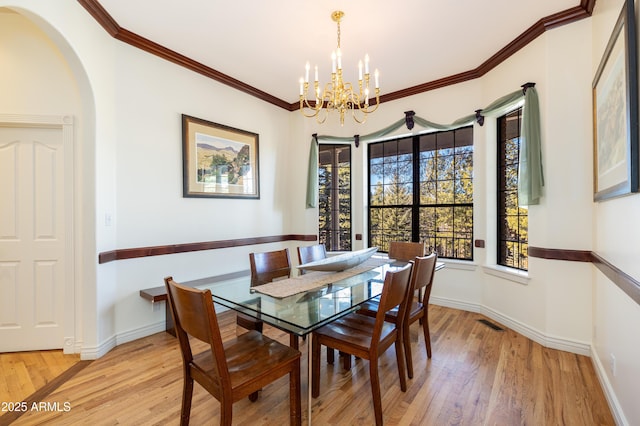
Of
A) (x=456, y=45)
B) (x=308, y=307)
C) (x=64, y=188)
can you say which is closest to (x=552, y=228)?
(x=456, y=45)

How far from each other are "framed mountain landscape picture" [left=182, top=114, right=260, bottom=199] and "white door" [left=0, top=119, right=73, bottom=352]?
1041 millimetres

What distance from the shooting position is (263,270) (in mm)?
2463

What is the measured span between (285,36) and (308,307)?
2.49m

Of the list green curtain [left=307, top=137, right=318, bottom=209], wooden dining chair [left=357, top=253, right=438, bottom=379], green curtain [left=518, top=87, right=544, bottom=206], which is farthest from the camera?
green curtain [left=307, top=137, right=318, bottom=209]

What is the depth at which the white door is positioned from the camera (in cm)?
240

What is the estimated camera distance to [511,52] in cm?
291

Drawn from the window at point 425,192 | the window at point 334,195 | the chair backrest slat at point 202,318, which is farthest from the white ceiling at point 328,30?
the chair backrest slat at point 202,318

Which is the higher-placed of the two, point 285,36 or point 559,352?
point 285,36

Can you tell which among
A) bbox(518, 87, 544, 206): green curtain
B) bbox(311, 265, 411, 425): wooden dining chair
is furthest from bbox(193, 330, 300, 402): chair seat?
bbox(518, 87, 544, 206): green curtain

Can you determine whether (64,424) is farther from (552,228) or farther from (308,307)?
(552,228)

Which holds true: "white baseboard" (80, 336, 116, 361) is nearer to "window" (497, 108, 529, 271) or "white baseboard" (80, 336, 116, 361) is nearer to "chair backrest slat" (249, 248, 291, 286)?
"chair backrest slat" (249, 248, 291, 286)

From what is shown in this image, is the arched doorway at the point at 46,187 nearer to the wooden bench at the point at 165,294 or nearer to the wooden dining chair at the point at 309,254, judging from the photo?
the wooden bench at the point at 165,294

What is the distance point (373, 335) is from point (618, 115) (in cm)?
185

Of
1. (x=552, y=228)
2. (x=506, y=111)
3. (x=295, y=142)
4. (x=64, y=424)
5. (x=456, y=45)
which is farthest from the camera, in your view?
(x=295, y=142)
